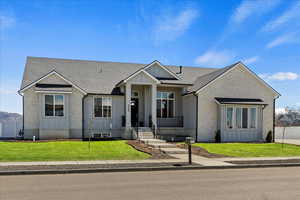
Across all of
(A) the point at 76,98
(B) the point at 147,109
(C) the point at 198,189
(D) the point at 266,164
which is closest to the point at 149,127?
(B) the point at 147,109

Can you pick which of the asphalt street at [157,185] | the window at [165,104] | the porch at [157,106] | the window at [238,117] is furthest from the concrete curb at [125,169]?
the window at [165,104]

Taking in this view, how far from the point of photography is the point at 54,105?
22.6 metres

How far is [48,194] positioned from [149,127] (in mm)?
16940

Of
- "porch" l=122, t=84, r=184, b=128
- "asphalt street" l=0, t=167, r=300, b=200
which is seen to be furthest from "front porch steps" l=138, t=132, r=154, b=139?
"asphalt street" l=0, t=167, r=300, b=200

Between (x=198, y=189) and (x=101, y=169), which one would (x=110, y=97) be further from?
(x=198, y=189)

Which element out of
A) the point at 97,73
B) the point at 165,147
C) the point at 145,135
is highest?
the point at 97,73

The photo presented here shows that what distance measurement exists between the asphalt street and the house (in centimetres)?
1257

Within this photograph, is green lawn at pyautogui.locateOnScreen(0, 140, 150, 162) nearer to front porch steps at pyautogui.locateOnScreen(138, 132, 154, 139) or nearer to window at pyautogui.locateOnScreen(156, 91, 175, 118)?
front porch steps at pyautogui.locateOnScreen(138, 132, 154, 139)

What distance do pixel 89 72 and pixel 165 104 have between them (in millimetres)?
7655

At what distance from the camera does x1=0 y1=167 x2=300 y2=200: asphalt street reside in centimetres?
745

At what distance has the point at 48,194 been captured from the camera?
7523 mm

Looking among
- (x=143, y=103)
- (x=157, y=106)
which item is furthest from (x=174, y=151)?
(x=143, y=103)

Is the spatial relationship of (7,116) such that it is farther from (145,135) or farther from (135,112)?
(145,135)

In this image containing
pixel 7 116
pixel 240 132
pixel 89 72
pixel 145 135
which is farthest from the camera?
pixel 7 116
